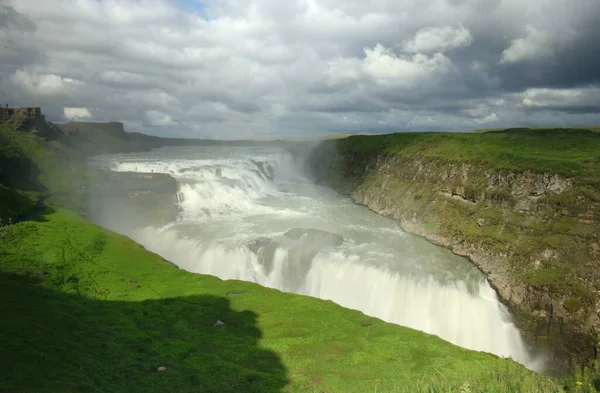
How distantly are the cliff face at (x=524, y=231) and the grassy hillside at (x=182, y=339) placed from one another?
16652 millimetres

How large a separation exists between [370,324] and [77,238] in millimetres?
29952

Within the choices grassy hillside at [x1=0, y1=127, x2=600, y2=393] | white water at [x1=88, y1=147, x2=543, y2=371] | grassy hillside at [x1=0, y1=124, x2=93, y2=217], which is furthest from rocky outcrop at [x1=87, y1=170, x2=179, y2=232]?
grassy hillside at [x1=0, y1=127, x2=600, y2=393]

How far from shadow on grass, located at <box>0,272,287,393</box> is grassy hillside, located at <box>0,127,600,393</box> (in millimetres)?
68

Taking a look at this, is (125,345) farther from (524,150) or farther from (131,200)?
(524,150)

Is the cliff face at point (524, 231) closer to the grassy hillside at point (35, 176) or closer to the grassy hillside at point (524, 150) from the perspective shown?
the grassy hillside at point (524, 150)

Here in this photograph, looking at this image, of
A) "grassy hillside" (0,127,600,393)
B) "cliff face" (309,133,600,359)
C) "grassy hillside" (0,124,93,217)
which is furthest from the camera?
"grassy hillside" (0,124,93,217)

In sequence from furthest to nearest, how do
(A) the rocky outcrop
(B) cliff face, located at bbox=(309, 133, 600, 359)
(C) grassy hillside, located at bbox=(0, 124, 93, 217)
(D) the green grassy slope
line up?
(A) the rocky outcrop → (C) grassy hillside, located at bbox=(0, 124, 93, 217) → (B) cliff face, located at bbox=(309, 133, 600, 359) → (D) the green grassy slope

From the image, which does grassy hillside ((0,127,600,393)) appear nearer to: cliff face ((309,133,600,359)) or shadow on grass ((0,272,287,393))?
shadow on grass ((0,272,287,393))

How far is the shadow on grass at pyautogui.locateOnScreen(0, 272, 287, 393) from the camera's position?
594 inches

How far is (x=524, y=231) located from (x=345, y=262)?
20471 millimetres

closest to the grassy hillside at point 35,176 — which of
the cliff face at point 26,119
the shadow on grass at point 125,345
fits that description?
the cliff face at point 26,119

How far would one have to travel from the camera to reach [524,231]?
138 feet

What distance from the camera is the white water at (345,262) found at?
34.6m

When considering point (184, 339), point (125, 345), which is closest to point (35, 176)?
point (125, 345)
